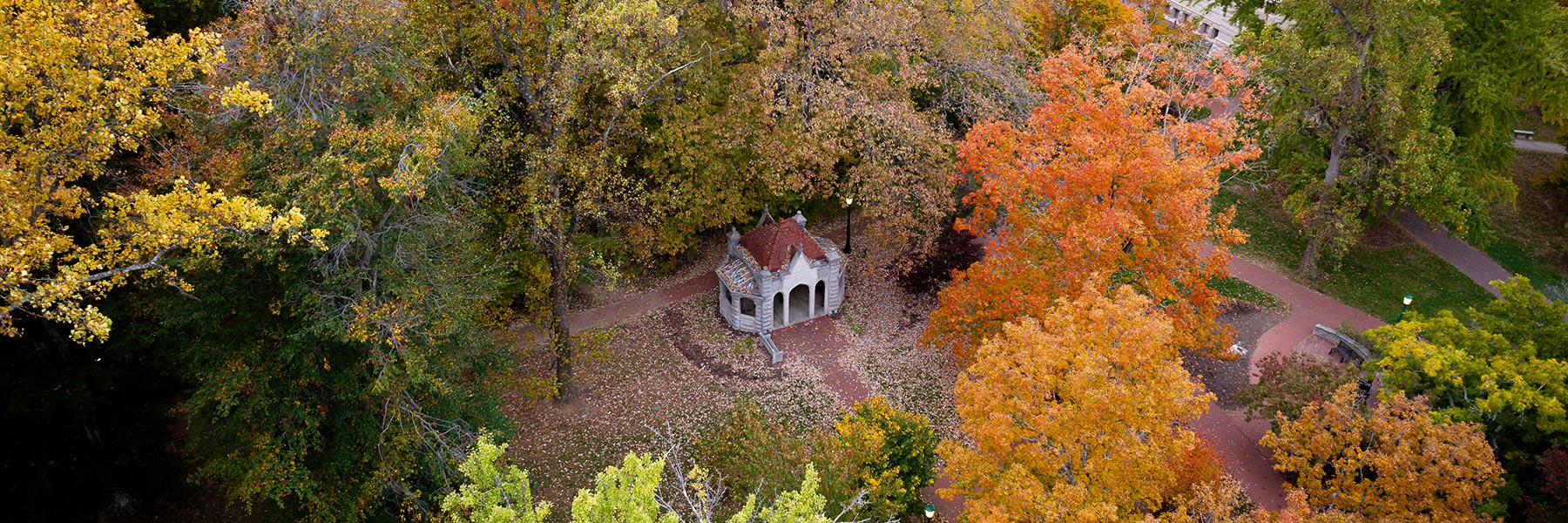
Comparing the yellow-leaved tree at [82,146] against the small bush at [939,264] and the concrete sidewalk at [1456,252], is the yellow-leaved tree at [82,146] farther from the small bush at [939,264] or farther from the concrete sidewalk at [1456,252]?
the concrete sidewalk at [1456,252]

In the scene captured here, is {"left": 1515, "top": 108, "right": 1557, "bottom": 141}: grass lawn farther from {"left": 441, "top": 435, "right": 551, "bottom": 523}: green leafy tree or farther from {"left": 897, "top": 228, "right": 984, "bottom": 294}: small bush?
{"left": 441, "top": 435, "right": 551, "bottom": 523}: green leafy tree

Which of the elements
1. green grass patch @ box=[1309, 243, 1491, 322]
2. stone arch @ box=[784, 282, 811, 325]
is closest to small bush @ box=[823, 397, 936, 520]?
stone arch @ box=[784, 282, 811, 325]

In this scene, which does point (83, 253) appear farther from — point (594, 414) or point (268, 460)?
point (594, 414)

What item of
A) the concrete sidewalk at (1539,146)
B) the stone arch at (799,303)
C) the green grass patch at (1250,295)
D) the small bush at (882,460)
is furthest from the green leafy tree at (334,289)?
the concrete sidewalk at (1539,146)

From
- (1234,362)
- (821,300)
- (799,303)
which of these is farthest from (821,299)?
(1234,362)

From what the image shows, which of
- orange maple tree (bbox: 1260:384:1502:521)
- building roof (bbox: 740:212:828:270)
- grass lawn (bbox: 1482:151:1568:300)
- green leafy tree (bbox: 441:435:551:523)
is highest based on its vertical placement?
green leafy tree (bbox: 441:435:551:523)

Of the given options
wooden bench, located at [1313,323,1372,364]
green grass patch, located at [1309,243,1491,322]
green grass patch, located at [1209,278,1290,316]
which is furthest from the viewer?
green grass patch, located at [1309,243,1491,322]

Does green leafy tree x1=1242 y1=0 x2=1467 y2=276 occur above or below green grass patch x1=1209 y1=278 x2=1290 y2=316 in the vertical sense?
above

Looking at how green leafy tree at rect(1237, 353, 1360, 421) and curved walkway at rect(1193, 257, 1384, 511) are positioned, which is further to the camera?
curved walkway at rect(1193, 257, 1384, 511)
